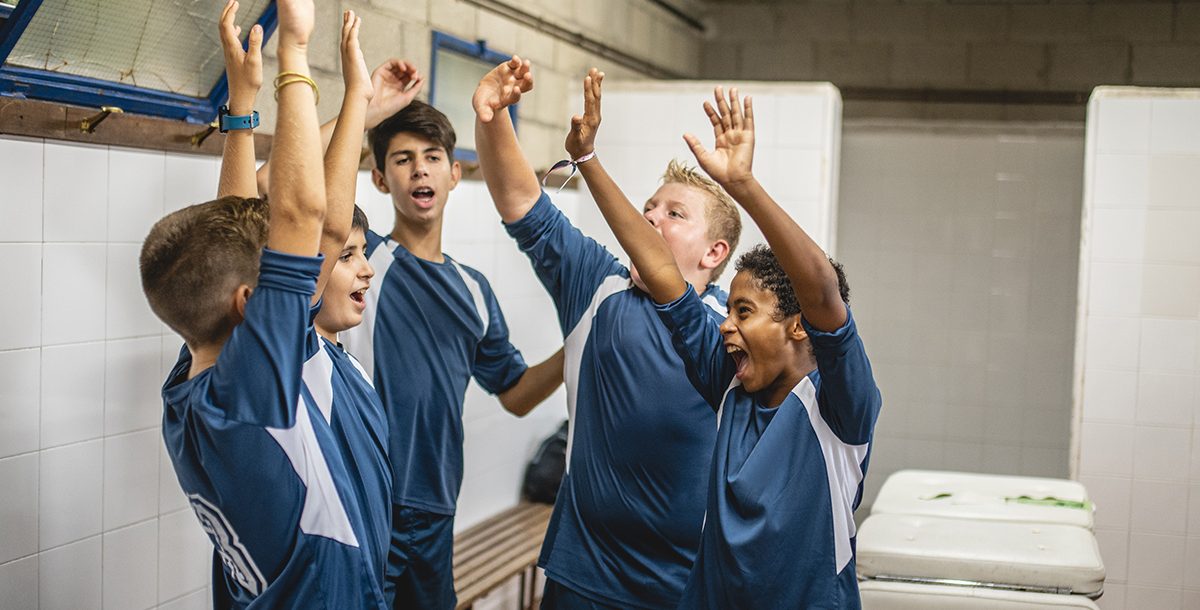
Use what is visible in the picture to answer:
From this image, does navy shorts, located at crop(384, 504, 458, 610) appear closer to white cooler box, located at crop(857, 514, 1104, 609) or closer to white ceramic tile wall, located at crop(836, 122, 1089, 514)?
white cooler box, located at crop(857, 514, 1104, 609)

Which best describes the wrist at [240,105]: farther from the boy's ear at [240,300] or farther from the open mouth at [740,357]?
the open mouth at [740,357]

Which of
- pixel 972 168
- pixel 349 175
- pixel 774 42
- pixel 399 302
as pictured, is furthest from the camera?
pixel 774 42

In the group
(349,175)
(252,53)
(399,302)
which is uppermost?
(252,53)

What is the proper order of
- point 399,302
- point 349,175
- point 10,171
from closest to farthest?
point 349,175, point 10,171, point 399,302

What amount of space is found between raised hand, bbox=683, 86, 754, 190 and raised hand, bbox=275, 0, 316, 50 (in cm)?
59

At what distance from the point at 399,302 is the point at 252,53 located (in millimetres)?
1045

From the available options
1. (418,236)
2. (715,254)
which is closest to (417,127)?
(418,236)

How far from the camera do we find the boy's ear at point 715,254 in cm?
250

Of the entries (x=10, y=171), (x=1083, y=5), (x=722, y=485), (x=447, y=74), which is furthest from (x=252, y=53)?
(x=1083, y=5)

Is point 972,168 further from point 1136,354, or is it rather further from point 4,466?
point 4,466

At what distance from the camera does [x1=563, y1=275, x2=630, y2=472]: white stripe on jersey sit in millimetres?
2490

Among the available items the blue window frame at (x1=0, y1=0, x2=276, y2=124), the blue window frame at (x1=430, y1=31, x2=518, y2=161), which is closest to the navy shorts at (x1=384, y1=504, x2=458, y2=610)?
the blue window frame at (x1=0, y1=0, x2=276, y2=124)

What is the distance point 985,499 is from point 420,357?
1.93 m

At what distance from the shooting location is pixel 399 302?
2713 millimetres
